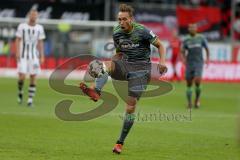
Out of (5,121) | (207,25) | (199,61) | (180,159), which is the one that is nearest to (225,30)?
(207,25)

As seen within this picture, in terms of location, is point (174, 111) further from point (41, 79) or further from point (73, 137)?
point (41, 79)

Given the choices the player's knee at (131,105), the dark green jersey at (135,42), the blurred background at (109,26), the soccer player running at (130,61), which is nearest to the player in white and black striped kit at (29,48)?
the soccer player running at (130,61)

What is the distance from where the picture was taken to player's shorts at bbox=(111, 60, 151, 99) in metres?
12.7

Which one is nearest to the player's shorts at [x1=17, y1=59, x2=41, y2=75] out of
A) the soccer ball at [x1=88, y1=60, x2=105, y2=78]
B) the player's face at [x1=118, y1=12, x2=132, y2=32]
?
the soccer ball at [x1=88, y1=60, x2=105, y2=78]

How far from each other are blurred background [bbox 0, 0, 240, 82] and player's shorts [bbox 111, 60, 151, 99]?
20175 mm

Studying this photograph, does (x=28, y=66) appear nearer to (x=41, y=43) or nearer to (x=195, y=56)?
(x=41, y=43)

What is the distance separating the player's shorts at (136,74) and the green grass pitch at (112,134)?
3.45ft

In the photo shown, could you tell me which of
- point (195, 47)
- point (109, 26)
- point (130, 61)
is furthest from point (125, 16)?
point (109, 26)

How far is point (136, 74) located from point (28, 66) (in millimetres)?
8322

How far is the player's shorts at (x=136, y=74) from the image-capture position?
1272 centimetres

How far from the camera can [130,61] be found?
12.9 m

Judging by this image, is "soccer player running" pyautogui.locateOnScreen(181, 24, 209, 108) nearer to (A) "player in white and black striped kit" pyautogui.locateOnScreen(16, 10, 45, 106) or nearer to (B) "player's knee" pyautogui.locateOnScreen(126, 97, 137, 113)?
(A) "player in white and black striped kit" pyautogui.locateOnScreen(16, 10, 45, 106)

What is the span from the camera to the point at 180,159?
11.8 metres

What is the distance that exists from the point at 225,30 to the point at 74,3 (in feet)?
30.5
